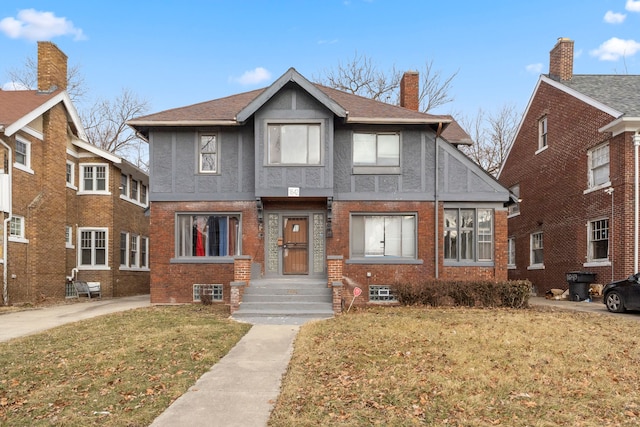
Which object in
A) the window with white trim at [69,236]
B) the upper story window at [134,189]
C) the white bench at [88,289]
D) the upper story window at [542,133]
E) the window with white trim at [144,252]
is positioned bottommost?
the white bench at [88,289]

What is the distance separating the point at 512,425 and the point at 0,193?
653 inches

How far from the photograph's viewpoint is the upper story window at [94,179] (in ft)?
70.7

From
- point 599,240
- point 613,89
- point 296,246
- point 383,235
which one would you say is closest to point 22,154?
point 296,246

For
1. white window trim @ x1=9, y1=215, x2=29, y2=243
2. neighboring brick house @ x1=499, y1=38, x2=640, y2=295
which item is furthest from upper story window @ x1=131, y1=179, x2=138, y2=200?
neighboring brick house @ x1=499, y1=38, x2=640, y2=295

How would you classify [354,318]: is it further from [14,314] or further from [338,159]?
[14,314]

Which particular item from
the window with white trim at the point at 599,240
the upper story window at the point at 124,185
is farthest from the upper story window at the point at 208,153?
the window with white trim at the point at 599,240

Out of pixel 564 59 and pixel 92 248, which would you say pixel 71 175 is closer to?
pixel 92 248

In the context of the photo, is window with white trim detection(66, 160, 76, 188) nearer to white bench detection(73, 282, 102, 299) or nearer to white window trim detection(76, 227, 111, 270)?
white window trim detection(76, 227, 111, 270)

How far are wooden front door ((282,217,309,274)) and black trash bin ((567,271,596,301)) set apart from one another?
31.6 feet

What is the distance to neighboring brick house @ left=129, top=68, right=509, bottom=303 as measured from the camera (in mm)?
15570

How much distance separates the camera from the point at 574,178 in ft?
64.0

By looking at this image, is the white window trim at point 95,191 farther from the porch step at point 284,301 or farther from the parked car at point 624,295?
the parked car at point 624,295

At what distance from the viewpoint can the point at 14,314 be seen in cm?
1410

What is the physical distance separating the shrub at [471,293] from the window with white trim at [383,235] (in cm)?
212
